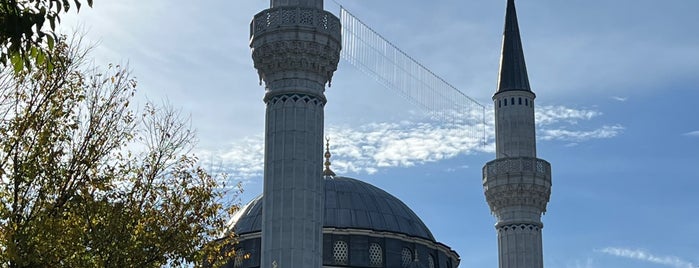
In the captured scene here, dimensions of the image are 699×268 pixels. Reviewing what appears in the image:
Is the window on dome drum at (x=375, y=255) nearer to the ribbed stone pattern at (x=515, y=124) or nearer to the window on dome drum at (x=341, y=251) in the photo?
the window on dome drum at (x=341, y=251)

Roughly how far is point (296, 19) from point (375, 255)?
15.1m

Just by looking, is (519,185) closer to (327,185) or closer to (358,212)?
(358,212)

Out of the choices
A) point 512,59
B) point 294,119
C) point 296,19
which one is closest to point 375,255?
point 512,59

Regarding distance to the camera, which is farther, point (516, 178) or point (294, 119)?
point (516, 178)

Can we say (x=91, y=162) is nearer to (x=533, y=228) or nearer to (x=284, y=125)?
(x=284, y=125)

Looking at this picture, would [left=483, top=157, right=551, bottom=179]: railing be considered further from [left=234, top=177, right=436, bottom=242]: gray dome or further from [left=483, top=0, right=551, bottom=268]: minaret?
[left=234, top=177, right=436, bottom=242]: gray dome

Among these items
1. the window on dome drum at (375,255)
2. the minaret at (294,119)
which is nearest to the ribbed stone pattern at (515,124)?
the window on dome drum at (375,255)

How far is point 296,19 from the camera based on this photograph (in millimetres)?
26125

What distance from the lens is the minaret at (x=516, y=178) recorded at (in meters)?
35.6

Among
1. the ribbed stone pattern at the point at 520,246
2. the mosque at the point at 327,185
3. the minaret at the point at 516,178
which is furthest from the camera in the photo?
the minaret at the point at 516,178

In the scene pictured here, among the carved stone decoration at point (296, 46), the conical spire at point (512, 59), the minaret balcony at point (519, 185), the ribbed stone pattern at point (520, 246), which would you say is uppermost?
the conical spire at point (512, 59)

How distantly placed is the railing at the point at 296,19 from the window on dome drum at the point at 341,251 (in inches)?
523

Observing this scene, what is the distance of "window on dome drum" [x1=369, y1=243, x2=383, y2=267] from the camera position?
38.6 metres

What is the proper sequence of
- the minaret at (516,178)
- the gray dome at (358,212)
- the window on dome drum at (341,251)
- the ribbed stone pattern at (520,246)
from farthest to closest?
the gray dome at (358,212)
the window on dome drum at (341,251)
the minaret at (516,178)
the ribbed stone pattern at (520,246)
